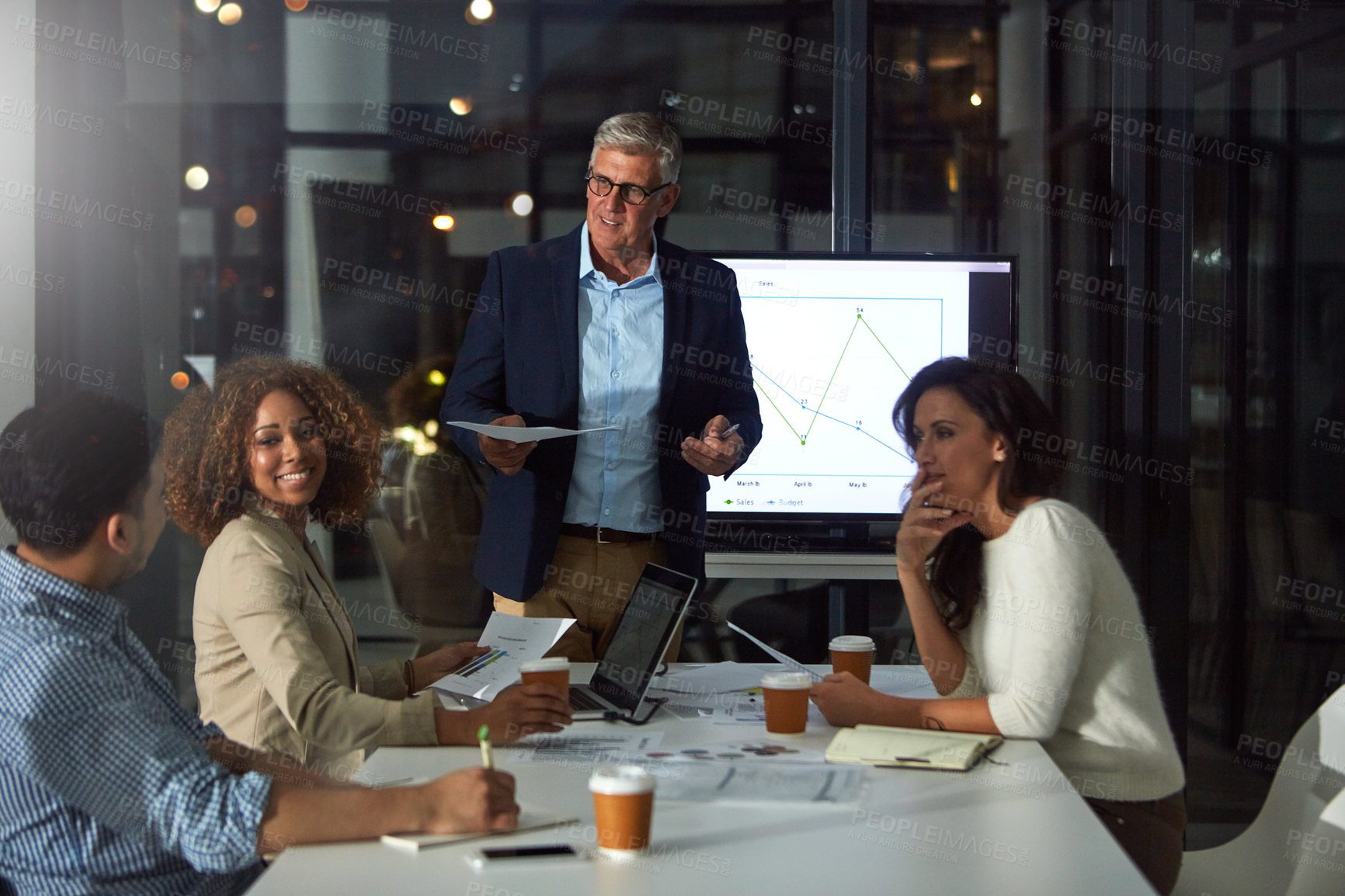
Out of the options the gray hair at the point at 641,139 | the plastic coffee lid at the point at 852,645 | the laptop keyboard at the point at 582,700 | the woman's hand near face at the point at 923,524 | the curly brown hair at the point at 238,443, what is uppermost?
the gray hair at the point at 641,139

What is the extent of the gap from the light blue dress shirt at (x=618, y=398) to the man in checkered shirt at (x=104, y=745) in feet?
4.39

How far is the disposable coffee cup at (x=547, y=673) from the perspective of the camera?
6.22 feet

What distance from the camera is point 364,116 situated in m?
3.82

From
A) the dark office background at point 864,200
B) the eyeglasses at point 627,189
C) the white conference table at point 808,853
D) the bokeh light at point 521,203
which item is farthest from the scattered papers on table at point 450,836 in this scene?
the bokeh light at point 521,203

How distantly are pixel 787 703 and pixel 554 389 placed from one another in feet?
3.92

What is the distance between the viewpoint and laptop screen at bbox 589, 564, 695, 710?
1850 mm

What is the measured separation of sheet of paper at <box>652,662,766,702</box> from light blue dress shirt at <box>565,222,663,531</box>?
0.49 m

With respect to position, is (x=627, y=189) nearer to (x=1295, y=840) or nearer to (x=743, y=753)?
(x=743, y=753)

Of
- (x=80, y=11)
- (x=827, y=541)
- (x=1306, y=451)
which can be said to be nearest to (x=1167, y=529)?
(x=1306, y=451)

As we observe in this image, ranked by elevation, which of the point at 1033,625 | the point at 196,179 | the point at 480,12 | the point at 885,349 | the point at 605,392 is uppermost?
the point at 480,12

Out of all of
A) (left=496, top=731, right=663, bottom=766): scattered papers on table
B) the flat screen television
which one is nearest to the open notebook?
(left=496, top=731, right=663, bottom=766): scattered papers on table

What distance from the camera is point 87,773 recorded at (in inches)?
46.9

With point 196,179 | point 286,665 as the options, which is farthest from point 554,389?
point 196,179

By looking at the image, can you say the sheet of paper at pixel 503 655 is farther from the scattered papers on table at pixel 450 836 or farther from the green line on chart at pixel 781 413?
the green line on chart at pixel 781 413
